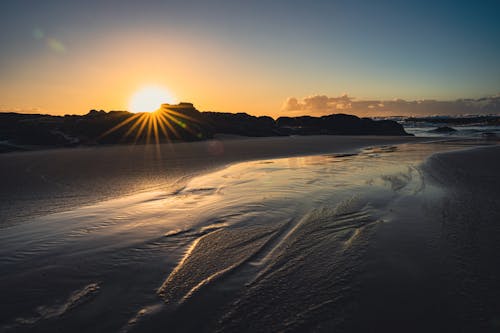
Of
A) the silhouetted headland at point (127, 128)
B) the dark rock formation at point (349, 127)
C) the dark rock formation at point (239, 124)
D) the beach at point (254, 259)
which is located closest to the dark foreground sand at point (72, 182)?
the beach at point (254, 259)

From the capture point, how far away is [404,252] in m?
3.96

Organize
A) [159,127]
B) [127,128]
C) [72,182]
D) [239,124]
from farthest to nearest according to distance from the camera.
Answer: [239,124], [159,127], [127,128], [72,182]

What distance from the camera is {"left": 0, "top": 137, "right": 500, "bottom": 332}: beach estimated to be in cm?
263

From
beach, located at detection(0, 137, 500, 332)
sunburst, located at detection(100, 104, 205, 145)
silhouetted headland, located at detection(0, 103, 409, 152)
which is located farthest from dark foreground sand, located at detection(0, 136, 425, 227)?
sunburst, located at detection(100, 104, 205, 145)

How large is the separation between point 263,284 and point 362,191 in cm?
534

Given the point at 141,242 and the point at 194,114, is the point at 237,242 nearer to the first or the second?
the point at 141,242

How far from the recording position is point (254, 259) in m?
3.81

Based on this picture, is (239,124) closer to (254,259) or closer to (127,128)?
(127,128)

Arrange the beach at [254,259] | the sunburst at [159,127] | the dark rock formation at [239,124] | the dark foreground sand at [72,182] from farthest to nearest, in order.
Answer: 1. the dark rock formation at [239,124]
2. the sunburst at [159,127]
3. the dark foreground sand at [72,182]
4. the beach at [254,259]

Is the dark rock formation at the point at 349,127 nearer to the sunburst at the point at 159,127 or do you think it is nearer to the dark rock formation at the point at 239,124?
the dark rock formation at the point at 239,124

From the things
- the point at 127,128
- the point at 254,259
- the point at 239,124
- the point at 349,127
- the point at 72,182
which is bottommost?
the point at 254,259

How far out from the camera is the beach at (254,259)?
8.62 feet

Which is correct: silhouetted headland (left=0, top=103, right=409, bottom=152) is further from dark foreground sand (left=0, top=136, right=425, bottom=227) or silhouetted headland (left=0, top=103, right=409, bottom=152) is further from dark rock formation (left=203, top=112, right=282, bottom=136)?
dark foreground sand (left=0, top=136, right=425, bottom=227)

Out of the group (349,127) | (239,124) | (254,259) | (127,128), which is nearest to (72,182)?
(254,259)
